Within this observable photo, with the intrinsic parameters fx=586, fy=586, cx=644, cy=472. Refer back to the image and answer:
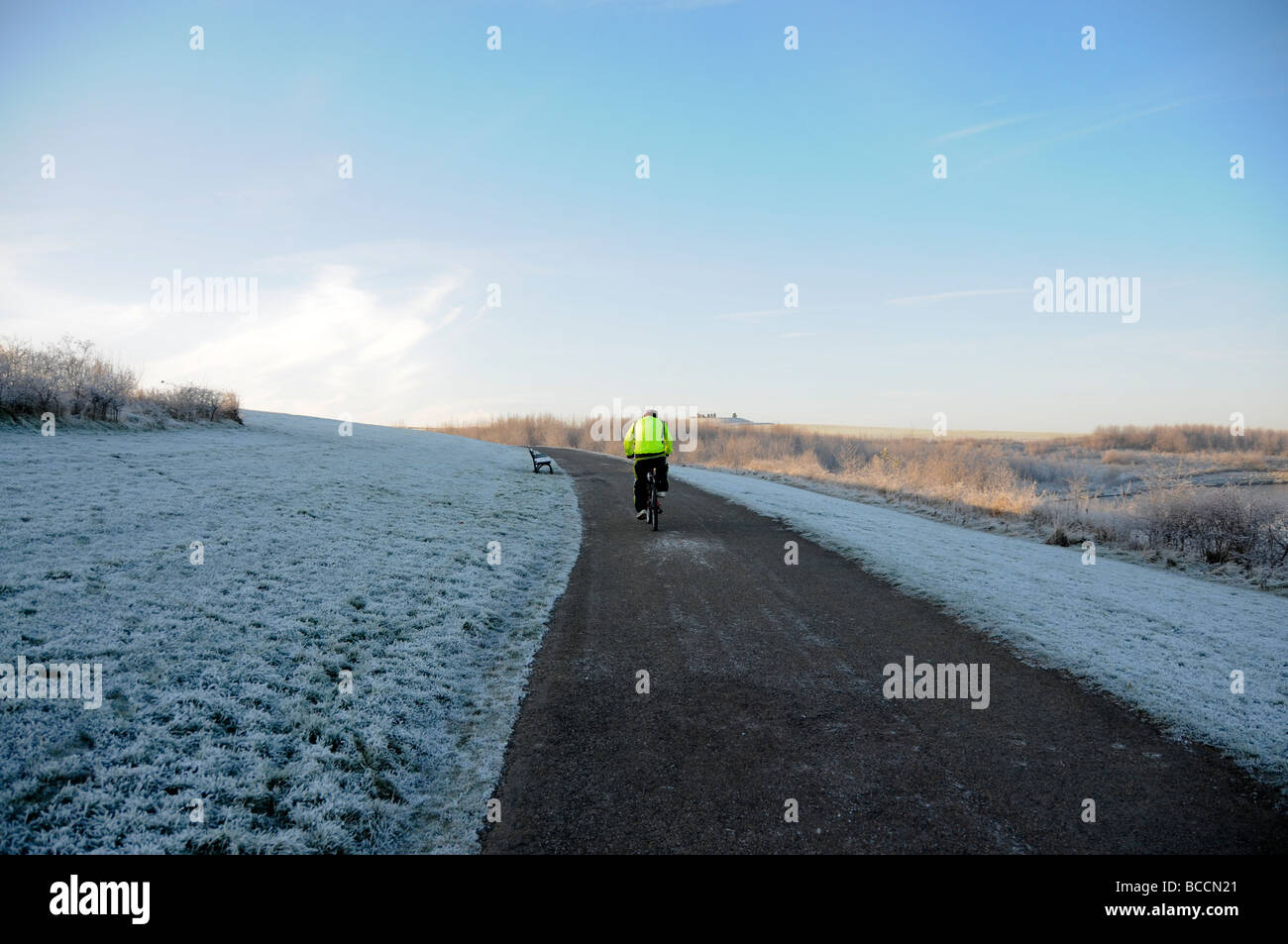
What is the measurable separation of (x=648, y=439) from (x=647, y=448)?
0.19 meters

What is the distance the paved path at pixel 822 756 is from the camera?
349 centimetres

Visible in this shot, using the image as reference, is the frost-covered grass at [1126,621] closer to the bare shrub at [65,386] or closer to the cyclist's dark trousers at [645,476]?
the cyclist's dark trousers at [645,476]

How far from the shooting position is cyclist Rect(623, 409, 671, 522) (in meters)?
12.6

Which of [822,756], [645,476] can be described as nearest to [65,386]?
[645,476]

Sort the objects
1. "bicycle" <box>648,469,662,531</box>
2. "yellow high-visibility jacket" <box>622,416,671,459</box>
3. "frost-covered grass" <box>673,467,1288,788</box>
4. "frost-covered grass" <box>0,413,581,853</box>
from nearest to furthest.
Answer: "frost-covered grass" <box>0,413,581,853</box>
"frost-covered grass" <box>673,467,1288,788</box>
"yellow high-visibility jacket" <box>622,416,671,459</box>
"bicycle" <box>648,469,662,531</box>

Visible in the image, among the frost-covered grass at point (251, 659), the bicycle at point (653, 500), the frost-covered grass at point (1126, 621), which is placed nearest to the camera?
the frost-covered grass at point (251, 659)

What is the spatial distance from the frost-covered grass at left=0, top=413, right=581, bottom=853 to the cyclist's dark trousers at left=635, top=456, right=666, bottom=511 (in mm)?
2096

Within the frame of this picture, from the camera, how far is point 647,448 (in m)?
12.6

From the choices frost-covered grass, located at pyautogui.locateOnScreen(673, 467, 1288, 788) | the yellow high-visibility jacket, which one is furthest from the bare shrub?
frost-covered grass, located at pyautogui.locateOnScreen(673, 467, 1288, 788)

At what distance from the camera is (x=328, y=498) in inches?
492

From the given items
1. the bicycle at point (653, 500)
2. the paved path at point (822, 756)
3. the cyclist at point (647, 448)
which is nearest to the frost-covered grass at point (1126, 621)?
the paved path at point (822, 756)

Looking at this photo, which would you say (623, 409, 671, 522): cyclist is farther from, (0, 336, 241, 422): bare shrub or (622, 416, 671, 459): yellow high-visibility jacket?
(0, 336, 241, 422): bare shrub

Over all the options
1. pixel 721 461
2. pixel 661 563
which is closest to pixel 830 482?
pixel 721 461

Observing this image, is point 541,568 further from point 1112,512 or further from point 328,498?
point 1112,512
